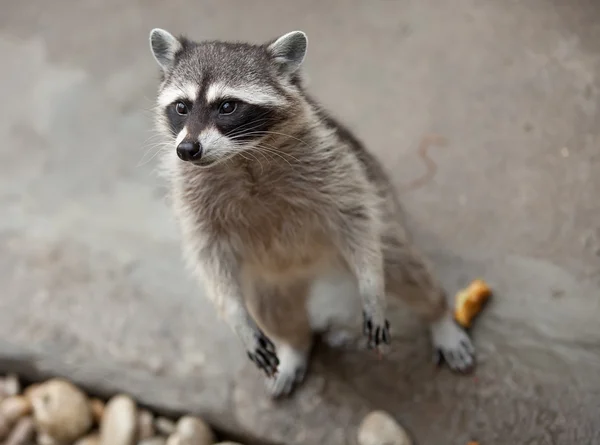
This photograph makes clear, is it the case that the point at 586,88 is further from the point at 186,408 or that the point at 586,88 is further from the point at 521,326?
the point at 186,408

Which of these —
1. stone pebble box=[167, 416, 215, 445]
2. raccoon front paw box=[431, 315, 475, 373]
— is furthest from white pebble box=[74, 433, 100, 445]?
raccoon front paw box=[431, 315, 475, 373]

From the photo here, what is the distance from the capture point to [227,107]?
94.2 inches

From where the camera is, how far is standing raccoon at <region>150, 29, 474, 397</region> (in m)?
2.43

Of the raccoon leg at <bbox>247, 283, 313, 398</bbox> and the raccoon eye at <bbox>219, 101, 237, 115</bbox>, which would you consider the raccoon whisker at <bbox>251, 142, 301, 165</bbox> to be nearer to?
the raccoon eye at <bbox>219, 101, 237, 115</bbox>

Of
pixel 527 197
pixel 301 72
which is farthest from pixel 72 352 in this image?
pixel 527 197

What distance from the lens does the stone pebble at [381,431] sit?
279 cm

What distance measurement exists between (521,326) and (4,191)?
324cm

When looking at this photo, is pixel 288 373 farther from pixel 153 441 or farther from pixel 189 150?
pixel 189 150

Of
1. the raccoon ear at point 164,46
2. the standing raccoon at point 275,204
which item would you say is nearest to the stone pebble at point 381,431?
the standing raccoon at point 275,204

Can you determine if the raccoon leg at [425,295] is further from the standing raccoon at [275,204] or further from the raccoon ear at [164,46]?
the raccoon ear at [164,46]

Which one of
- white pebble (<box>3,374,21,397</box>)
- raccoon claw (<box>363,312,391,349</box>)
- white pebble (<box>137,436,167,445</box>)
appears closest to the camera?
raccoon claw (<box>363,312,391,349</box>)

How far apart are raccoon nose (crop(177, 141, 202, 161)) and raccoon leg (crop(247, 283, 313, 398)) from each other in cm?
98

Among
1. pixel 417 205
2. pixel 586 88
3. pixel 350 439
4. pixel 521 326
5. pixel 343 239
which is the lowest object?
pixel 350 439

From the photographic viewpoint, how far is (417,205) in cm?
375
